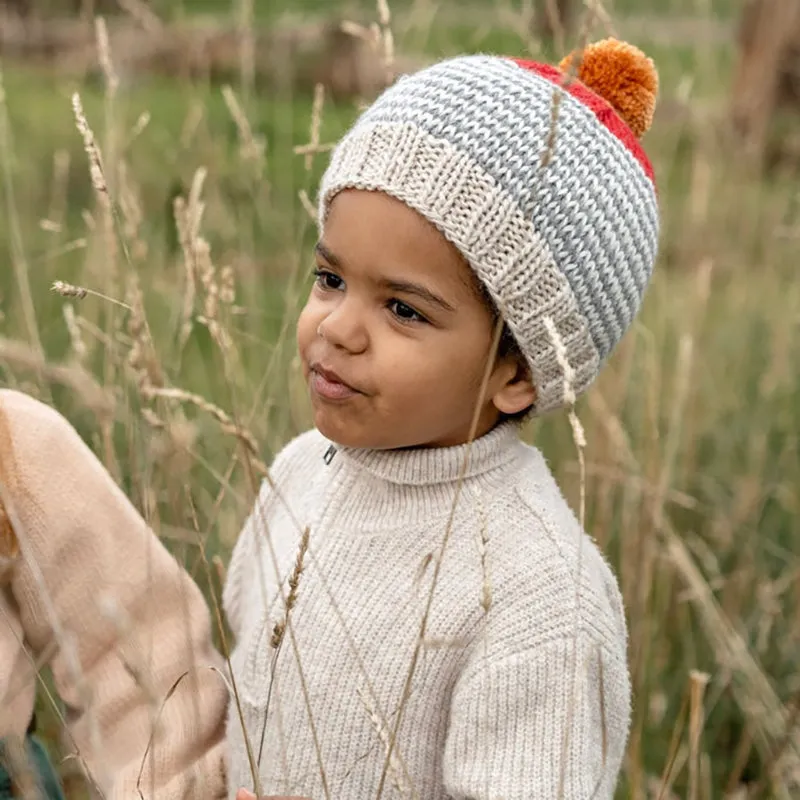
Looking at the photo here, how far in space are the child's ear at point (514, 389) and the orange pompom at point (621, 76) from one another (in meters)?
0.36

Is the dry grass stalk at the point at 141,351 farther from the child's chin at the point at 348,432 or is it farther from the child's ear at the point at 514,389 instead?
the child's ear at the point at 514,389

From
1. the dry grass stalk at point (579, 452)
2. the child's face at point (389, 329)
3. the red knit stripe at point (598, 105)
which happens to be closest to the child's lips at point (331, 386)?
the child's face at point (389, 329)

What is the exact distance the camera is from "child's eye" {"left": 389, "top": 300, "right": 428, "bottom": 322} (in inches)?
56.0

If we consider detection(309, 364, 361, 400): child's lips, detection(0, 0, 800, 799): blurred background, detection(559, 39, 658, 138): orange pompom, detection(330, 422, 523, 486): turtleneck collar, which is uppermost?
detection(559, 39, 658, 138): orange pompom

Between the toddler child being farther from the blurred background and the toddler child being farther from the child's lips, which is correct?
the blurred background

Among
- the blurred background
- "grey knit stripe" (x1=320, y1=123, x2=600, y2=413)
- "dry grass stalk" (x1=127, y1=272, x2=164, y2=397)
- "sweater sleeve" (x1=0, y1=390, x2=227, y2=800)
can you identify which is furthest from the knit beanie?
"sweater sleeve" (x1=0, y1=390, x2=227, y2=800)

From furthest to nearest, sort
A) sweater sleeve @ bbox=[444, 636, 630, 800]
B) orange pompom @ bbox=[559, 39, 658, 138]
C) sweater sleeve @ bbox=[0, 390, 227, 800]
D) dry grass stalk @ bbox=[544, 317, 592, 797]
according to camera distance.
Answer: orange pompom @ bbox=[559, 39, 658, 138]
sweater sleeve @ bbox=[0, 390, 227, 800]
sweater sleeve @ bbox=[444, 636, 630, 800]
dry grass stalk @ bbox=[544, 317, 592, 797]

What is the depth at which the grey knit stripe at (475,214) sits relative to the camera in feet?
4.61

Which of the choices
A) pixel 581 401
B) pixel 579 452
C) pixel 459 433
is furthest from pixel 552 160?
pixel 581 401

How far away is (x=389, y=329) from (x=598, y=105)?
373 mm

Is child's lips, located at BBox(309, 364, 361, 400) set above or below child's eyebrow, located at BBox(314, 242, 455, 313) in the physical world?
below

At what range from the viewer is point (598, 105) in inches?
59.9

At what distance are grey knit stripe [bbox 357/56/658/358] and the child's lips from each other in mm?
271

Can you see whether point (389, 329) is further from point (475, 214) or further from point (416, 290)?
point (475, 214)
